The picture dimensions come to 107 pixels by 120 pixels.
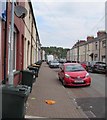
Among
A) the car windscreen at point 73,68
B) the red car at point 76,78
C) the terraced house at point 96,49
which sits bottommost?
the red car at point 76,78

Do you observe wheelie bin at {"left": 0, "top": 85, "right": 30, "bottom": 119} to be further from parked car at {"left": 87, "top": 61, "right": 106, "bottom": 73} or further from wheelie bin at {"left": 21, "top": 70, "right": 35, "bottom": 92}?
parked car at {"left": 87, "top": 61, "right": 106, "bottom": 73}

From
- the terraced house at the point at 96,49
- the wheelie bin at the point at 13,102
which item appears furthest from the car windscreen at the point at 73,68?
the terraced house at the point at 96,49

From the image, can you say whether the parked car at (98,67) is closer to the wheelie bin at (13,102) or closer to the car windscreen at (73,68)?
the car windscreen at (73,68)

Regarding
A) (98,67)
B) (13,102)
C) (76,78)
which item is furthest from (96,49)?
(13,102)

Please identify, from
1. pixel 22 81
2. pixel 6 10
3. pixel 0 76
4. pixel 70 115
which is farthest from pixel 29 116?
pixel 22 81

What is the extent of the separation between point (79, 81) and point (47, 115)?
7.60 m

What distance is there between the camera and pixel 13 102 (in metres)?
6.07

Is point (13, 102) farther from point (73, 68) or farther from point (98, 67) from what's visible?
point (98, 67)

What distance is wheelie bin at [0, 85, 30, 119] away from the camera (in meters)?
6.07

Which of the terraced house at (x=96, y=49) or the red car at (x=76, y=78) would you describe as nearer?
the red car at (x=76, y=78)

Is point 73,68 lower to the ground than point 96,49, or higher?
lower

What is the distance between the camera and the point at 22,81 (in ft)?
42.6

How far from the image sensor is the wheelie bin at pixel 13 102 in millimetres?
6066

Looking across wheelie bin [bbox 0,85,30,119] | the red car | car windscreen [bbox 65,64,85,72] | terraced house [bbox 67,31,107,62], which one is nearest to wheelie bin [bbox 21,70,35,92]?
the red car
